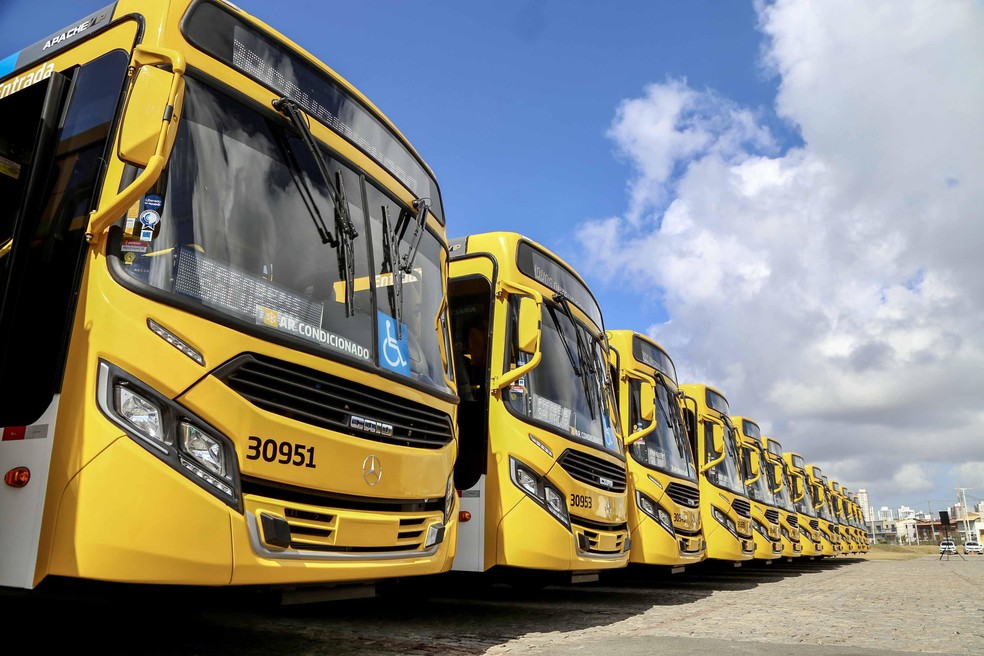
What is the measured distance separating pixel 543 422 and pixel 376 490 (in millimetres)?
2674

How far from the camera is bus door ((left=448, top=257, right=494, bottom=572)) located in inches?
259

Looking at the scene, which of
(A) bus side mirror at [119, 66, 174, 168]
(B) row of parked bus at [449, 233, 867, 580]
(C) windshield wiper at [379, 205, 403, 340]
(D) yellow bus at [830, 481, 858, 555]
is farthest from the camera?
(D) yellow bus at [830, 481, 858, 555]

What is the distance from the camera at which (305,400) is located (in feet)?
14.0

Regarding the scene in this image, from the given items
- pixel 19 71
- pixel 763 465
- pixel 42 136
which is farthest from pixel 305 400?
pixel 763 465

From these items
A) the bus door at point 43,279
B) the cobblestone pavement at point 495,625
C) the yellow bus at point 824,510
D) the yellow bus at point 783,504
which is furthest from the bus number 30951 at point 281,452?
the yellow bus at point 824,510

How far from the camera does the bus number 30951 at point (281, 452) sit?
3.92m

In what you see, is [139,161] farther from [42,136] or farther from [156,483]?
[156,483]

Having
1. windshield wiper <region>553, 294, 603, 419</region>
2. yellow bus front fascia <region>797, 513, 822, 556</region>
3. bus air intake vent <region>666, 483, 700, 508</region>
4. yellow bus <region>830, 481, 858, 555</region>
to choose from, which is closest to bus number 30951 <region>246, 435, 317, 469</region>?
windshield wiper <region>553, 294, 603, 419</region>

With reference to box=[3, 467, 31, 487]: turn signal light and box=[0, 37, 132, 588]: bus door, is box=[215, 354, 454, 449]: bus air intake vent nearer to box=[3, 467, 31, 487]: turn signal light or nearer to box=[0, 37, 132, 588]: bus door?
box=[0, 37, 132, 588]: bus door

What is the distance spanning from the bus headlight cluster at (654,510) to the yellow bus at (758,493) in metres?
5.39

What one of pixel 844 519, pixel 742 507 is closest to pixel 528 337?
pixel 742 507

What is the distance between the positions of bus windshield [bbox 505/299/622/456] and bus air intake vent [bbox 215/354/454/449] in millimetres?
1952

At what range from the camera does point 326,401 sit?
4.40 metres

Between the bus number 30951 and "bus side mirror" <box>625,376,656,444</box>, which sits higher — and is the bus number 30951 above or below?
below
